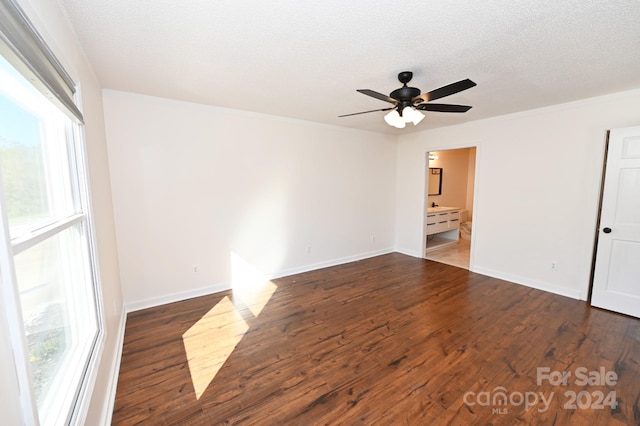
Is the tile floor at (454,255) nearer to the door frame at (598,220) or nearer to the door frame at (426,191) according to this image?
the door frame at (426,191)

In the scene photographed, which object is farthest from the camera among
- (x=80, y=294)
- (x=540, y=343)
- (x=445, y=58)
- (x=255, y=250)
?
(x=255, y=250)

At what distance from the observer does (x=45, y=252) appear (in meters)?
1.25

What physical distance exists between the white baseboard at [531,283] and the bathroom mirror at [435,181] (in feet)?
9.54

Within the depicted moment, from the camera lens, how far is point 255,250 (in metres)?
4.00

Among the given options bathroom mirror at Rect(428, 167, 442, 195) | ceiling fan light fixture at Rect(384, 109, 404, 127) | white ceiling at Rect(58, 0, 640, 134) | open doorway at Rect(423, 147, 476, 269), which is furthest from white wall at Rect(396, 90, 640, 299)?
ceiling fan light fixture at Rect(384, 109, 404, 127)

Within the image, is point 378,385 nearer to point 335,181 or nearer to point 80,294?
point 80,294

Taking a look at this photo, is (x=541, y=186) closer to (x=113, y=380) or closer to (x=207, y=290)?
(x=207, y=290)

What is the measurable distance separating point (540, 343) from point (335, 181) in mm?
3411

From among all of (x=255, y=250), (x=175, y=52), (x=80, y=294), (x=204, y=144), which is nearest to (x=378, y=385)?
(x=80, y=294)

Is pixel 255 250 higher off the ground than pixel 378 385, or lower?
higher

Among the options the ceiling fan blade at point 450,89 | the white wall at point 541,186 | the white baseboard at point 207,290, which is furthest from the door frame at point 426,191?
the ceiling fan blade at point 450,89

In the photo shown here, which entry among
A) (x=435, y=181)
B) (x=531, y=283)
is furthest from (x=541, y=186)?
(x=435, y=181)

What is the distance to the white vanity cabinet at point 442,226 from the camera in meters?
5.88

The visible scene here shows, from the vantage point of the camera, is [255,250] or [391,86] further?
[255,250]
